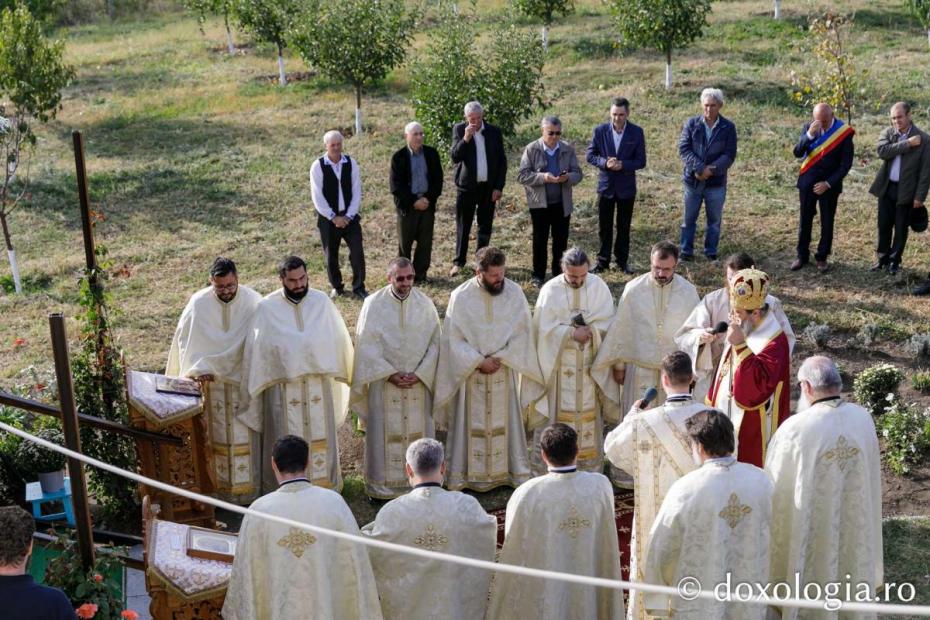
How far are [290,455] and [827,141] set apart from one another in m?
9.22

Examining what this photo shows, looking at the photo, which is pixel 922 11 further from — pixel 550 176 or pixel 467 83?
pixel 550 176

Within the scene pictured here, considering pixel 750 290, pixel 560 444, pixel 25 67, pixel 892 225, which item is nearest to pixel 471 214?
pixel 892 225

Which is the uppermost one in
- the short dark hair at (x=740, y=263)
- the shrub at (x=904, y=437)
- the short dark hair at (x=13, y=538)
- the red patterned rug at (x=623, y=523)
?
the short dark hair at (x=740, y=263)

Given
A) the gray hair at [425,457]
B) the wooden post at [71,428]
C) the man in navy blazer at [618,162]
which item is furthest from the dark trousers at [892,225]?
the wooden post at [71,428]

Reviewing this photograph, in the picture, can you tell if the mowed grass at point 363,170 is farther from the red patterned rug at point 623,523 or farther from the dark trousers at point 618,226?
the red patterned rug at point 623,523

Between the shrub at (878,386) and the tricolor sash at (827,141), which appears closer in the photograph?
the shrub at (878,386)

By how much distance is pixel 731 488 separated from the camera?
22.3ft

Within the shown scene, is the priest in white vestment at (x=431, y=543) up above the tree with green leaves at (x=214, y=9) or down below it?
below

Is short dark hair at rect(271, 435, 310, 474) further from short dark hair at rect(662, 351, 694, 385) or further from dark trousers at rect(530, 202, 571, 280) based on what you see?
dark trousers at rect(530, 202, 571, 280)

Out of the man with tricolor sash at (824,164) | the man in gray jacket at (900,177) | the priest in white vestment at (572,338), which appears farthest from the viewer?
the man with tricolor sash at (824,164)

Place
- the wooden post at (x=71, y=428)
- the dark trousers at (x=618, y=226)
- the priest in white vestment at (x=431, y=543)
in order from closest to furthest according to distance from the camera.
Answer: the wooden post at (x=71, y=428) → the priest in white vestment at (x=431, y=543) → the dark trousers at (x=618, y=226)

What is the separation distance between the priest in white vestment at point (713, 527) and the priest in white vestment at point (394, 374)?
139 inches

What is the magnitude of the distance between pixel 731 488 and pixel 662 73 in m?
18.1

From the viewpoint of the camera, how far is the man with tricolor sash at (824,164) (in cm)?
1403
